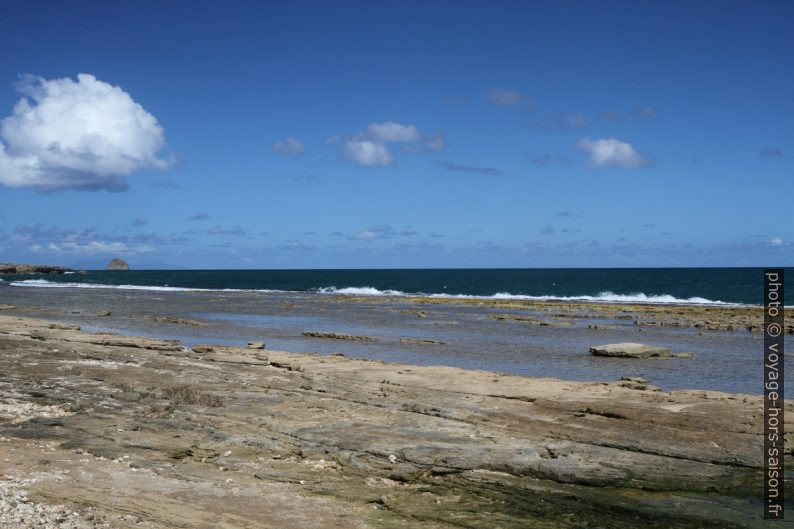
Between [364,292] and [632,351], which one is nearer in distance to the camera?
[632,351]

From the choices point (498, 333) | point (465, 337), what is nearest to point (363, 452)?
point (465, 337)

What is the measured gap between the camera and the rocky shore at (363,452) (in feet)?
30.8

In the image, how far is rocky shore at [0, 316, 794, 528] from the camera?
30.8 ft

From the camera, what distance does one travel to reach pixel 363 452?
12.2 metres

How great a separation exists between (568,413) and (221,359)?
1270 centimetres

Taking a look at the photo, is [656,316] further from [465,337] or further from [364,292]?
[364,292]

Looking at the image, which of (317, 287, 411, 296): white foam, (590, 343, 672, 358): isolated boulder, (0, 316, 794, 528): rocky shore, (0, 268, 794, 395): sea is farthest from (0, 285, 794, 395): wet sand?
(317, 287, 411, 296): white foam

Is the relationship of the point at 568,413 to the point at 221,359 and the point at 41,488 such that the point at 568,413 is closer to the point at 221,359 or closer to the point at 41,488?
the point at 41,488

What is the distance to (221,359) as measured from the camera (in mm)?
22500

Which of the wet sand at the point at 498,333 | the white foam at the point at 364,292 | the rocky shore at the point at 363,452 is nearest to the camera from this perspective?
the rocky shore at the point at 363,452

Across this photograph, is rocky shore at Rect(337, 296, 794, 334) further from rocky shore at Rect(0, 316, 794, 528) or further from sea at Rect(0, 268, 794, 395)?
rocky shore at Rect(0, 316, 794, 528)

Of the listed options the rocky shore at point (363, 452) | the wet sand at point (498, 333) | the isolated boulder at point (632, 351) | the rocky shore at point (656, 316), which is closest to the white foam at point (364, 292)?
the rocky shore at point (656, 316)

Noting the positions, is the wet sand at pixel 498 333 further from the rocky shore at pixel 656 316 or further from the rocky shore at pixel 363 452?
A: the rocky shore at pixel 363 452

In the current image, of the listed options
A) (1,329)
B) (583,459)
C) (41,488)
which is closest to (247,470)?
A: (41,488)
